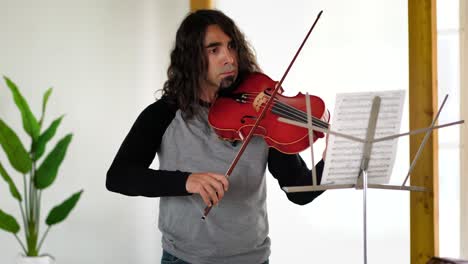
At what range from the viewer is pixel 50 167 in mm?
3107

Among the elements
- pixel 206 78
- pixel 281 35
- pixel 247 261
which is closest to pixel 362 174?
pixel 247 261

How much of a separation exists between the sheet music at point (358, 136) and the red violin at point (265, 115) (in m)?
0.15

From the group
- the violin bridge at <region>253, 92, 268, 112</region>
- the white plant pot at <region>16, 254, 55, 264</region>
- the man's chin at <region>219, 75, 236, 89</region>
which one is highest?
the man's chin at <region>219, 75, 236, 89</region>

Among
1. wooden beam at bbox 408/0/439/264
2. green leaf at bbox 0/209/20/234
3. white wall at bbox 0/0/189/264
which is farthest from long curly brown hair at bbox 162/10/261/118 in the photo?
white wall at bbox 0/0/189/264

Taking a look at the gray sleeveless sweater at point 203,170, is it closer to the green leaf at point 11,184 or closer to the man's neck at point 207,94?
the man's neck at point 207,94

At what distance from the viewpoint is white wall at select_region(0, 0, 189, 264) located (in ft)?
10.8

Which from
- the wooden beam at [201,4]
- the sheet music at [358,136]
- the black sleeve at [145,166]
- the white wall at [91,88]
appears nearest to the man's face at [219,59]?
the black sleeve at [145,166]

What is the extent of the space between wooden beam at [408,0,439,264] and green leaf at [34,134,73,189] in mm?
1415

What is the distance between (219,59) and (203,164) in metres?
0.29

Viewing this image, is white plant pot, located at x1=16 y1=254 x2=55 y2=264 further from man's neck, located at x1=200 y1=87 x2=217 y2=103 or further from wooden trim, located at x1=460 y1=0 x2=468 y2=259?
wooden trim, located at x1=460 y1=0 x2=468 y2=259

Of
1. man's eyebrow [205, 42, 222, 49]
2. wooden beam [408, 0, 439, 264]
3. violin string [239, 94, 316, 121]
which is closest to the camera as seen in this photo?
violin string [239, 94, 316, 121]

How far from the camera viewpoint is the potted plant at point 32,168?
119 inches

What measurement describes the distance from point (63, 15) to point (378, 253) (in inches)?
68.1

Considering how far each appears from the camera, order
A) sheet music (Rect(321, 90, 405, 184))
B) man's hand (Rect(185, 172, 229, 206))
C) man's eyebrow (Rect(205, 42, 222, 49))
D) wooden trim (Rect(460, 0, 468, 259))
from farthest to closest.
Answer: wooden trim (Rect(460, 0, 468, 259))
man's eyebrow (Rect(205, 42, 222, 49))
man's hand (Rect(185, 172, 229, 206))
sheet music (Rect(321, 90, 405, 184))
